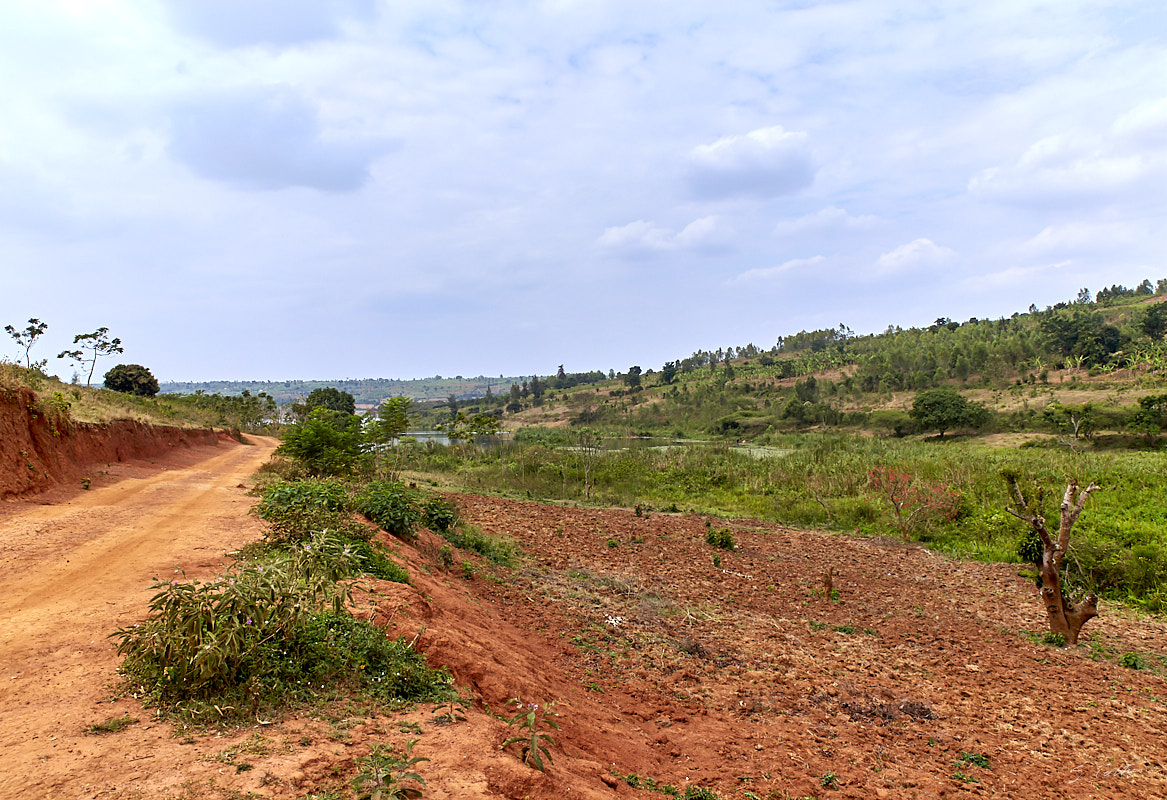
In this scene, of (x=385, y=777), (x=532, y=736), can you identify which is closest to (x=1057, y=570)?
(x=532, y=736)

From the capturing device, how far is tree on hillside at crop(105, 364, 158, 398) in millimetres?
36125

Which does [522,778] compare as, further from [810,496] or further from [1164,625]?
[810,496]

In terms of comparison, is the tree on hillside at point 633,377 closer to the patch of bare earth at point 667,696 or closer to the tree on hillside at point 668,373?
the tree on hillside at point 668,373

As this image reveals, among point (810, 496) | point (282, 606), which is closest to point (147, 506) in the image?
point (282, 606)

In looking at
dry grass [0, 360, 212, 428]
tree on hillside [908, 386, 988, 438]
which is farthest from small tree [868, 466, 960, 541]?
tree on hillside [908, 386, 988, 438]

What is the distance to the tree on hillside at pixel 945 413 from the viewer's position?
3838 cm

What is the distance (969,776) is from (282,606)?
5.08 m

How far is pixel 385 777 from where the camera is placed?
252cm

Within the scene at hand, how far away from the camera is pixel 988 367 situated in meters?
53.9

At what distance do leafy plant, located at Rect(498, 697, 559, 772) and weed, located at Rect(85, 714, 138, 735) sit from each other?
1.94 m

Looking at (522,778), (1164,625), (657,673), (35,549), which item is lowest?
(1164,625)

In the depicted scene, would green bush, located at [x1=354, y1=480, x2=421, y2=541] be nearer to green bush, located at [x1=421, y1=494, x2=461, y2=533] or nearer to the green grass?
green bush, located at [x1=421, y1=494, x2=461, y2=533]

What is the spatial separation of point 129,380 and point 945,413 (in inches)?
2142

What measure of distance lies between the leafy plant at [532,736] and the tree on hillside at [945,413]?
42.4m
